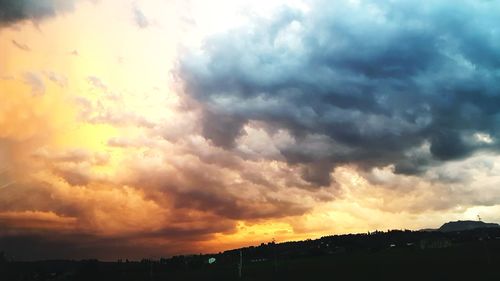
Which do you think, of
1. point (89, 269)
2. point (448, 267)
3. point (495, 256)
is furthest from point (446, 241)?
point (89, 269)

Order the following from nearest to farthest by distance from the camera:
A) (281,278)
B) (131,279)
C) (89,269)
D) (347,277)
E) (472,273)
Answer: (472,273) → (347,277) → (281,278) → (89,269) → (131,279)

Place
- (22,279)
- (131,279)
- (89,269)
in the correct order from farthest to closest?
(22,279) < (131,279) < (89,269)

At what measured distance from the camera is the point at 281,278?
115 metres

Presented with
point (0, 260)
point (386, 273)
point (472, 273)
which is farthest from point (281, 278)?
point (0, 260)

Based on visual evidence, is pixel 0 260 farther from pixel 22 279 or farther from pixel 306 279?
pixel 306 279

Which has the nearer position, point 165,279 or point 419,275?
point 419,275

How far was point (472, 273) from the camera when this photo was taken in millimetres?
90062

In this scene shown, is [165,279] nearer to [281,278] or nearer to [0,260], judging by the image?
[281,278]

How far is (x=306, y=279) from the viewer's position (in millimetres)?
107188

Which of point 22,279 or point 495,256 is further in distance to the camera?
point 22,279

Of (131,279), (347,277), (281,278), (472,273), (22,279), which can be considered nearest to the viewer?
(472,273)

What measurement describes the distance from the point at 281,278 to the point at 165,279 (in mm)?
51311

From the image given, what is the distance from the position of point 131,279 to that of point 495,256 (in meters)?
114

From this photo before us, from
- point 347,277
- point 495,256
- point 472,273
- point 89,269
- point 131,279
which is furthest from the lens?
point 131,279
